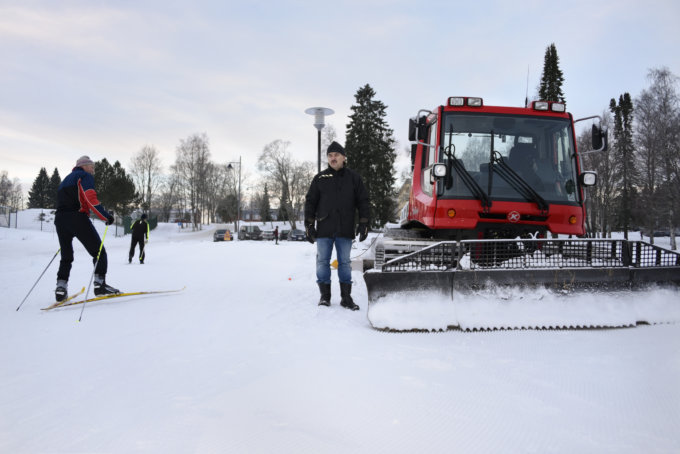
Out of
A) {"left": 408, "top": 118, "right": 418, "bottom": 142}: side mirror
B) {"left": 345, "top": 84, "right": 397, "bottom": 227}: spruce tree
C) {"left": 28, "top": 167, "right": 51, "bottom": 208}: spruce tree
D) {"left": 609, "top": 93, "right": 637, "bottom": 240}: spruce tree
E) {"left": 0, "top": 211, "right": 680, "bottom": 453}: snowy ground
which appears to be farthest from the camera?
{"left": 28, "top": 167, "right": 51, "bottom": 208}: spruce tree

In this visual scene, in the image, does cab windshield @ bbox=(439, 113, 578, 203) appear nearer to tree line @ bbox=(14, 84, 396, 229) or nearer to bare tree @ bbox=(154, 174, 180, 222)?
tree line @ bbox=(14, 84, 396, 229)

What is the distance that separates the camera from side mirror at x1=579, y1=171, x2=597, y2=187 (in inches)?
195

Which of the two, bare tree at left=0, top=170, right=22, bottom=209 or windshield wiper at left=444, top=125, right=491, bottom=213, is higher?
bare tree at left=0, top=170, right=22, bottom=209

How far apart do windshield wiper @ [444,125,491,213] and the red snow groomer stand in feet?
0.04

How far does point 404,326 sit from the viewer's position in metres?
3.65

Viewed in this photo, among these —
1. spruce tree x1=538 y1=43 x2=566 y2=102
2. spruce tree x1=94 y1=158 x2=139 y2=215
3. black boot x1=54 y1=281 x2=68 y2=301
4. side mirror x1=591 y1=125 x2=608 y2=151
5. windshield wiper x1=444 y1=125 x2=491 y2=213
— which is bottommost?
black boot x1=54 y1=281 x2=68 y2=301

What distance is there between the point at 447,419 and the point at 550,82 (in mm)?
40872

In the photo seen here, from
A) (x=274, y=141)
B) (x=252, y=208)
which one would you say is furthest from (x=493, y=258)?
(x=252, y=208)

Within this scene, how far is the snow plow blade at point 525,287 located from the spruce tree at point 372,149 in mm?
32450

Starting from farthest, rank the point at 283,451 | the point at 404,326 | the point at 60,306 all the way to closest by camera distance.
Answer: the point at 60,306 → the point at 404,326 → the point at 283,451

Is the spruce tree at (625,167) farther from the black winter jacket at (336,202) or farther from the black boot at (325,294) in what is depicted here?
→ the black boot at (325,294)

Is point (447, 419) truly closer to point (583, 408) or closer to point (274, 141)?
point (583, 408)

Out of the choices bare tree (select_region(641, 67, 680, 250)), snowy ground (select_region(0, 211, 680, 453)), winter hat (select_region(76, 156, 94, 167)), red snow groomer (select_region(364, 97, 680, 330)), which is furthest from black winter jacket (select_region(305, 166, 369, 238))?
bare tree (select_region(641, 67, 680, 250))

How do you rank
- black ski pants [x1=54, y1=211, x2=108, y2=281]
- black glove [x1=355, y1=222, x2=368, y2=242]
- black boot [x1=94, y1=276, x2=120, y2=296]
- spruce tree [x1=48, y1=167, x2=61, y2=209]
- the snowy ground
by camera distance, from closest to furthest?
the snowy ground → black glove [x1=355, y1=222, x2=368, y2=242] → black ski pants [x1=54, y1=211, x2=108, y2=281] → black boot [x1=94, y1=276, x2=120, y2=296] → spruce tree [x1=48, y1=167, x2=61, y2=209]
